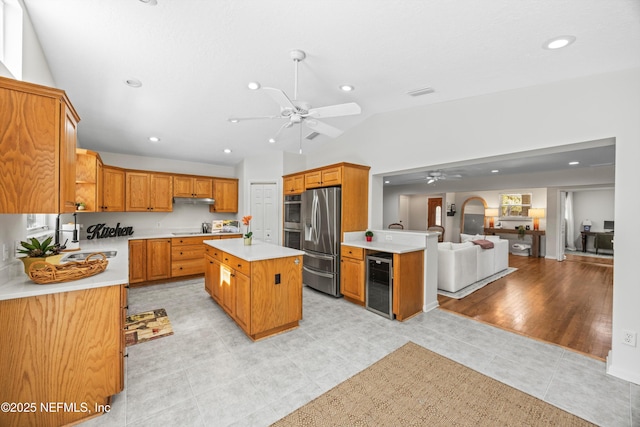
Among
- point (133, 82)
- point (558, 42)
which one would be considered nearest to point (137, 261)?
point (133, 82)

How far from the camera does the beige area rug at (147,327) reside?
277 centimetres

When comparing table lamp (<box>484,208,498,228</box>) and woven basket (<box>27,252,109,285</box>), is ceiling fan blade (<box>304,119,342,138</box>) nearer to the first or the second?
woven basket (<box>27,252,109,285</box>)

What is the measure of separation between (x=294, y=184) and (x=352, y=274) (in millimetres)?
2072

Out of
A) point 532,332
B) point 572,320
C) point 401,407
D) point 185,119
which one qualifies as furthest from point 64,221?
point 572,320

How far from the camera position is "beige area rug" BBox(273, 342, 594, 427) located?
1.70 meters

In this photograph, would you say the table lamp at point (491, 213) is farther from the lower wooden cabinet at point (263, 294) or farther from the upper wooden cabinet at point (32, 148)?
the upper wooden cabinet at point (32, 148)

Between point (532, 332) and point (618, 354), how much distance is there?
76 centimetres

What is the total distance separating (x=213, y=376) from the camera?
7.03ft

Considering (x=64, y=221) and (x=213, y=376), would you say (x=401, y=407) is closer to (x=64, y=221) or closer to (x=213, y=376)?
(x=213, y=376)

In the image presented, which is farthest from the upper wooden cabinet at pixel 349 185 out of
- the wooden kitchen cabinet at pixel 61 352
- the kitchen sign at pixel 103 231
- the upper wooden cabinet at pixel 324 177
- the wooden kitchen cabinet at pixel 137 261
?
the kitchen sign at pixel 103 231

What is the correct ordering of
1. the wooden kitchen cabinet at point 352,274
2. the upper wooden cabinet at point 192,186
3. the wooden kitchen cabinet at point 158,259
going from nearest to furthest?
the wooden kitchen cabinet at point 352,274 → the wooden kitchen cabinet at point 158,259 → the upper wooden cabinet at point 192,186

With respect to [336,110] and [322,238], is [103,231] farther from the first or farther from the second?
[336,110]

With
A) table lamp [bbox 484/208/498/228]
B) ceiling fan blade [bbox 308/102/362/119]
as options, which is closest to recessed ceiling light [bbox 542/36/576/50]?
ceiling fan blade [bbox 308/102/362/119]

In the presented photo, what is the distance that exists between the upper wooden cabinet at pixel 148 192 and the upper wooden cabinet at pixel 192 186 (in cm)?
11
